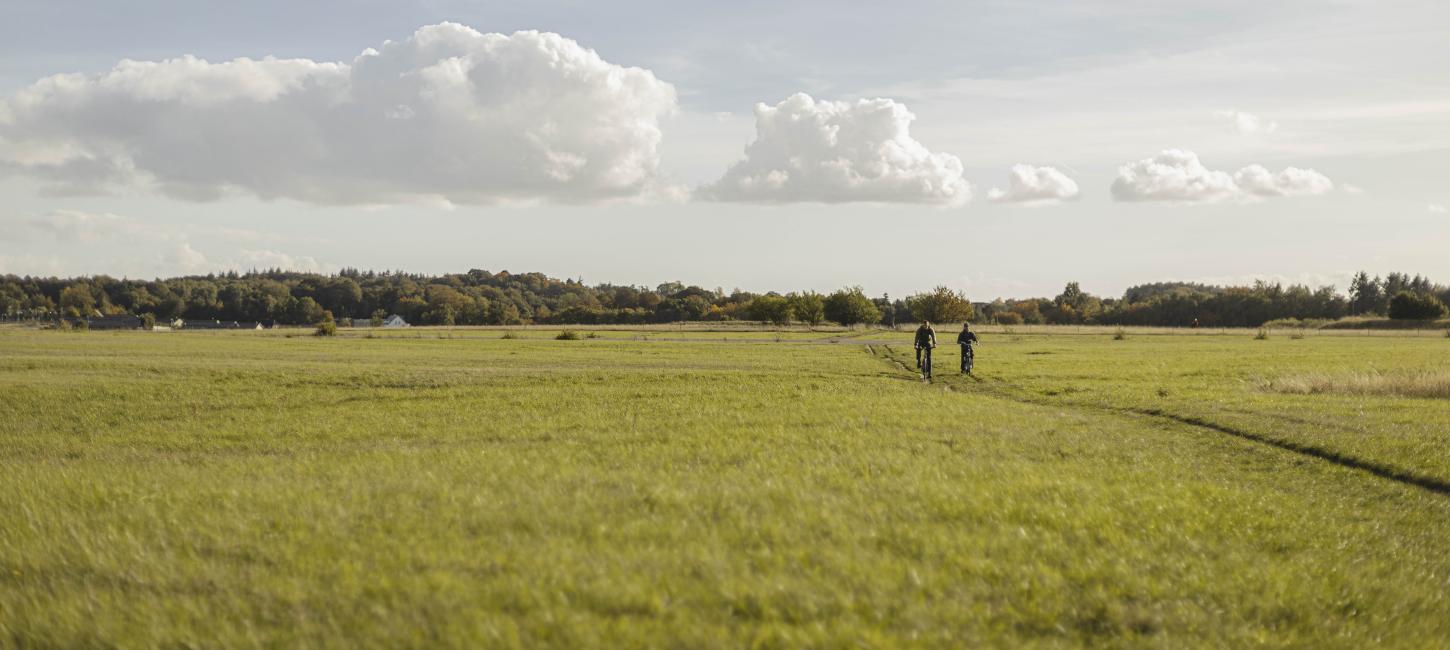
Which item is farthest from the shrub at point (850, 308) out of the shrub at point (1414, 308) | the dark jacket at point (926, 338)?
the dark jacket at point (926, 338)

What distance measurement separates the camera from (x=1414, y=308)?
14312 cm

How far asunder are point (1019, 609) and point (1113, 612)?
0.85 meters

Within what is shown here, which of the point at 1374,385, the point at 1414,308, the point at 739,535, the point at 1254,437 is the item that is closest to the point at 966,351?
the point at 1374,385

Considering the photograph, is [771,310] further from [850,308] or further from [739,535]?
[739,535]

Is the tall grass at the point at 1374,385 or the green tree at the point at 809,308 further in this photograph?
the green tree at the point at 809,308

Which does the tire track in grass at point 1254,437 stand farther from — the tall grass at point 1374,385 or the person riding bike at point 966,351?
the tall grass at point 1374,385

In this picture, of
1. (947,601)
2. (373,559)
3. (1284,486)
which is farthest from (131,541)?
(1284,486)

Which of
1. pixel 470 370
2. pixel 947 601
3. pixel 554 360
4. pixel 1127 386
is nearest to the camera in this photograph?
pixel 947 601

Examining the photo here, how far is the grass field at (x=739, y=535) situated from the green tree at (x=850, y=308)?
118198 millimetres

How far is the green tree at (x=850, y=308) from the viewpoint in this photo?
463 ft

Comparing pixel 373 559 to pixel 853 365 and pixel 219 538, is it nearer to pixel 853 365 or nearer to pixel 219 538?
pixel 219 538

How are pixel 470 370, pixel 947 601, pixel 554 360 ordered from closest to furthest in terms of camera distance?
pixel 947 601 < pixel 470 370 < pixel 554 360

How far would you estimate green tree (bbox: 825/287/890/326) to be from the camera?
141 metres

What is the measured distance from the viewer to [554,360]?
52375 millimetres
